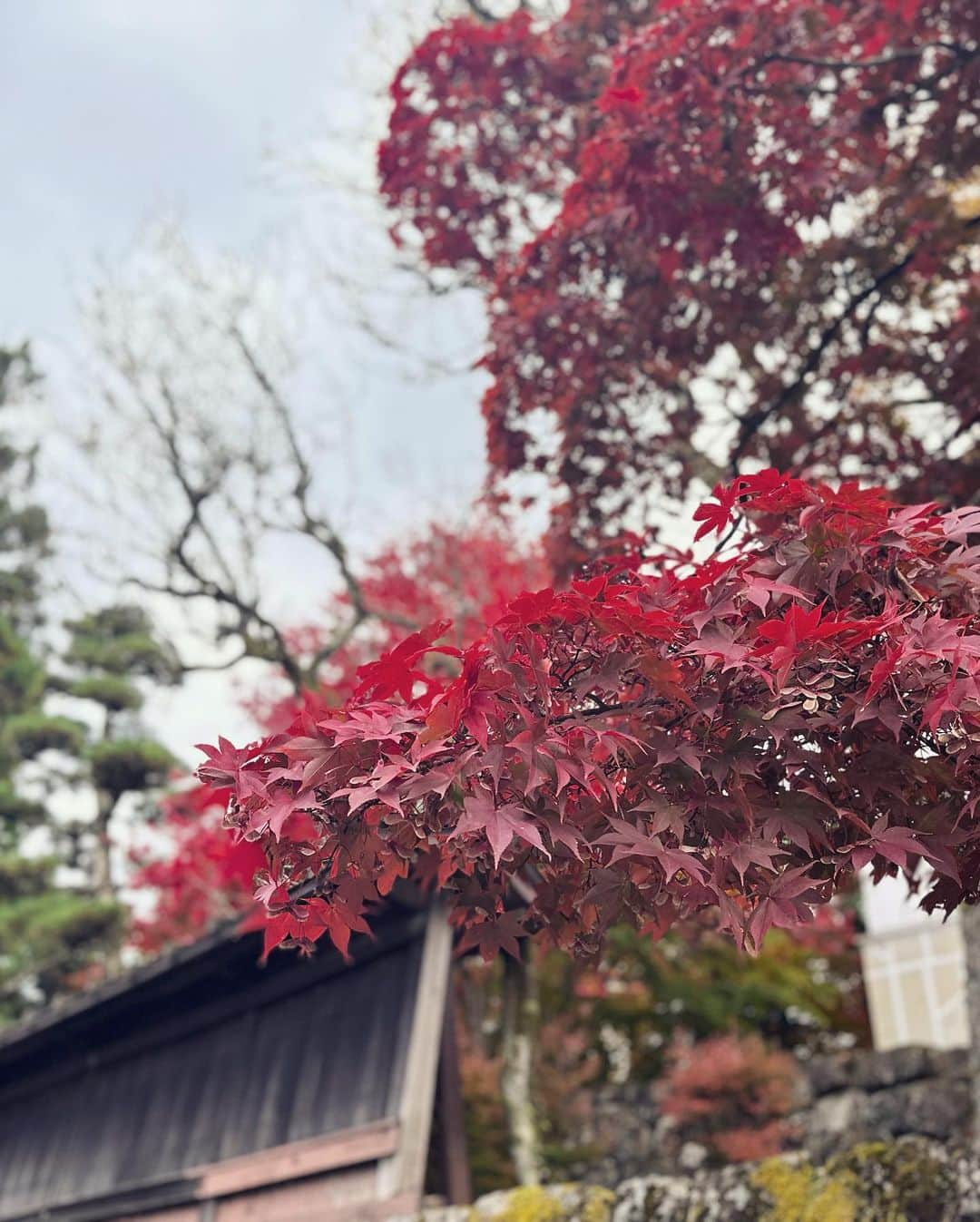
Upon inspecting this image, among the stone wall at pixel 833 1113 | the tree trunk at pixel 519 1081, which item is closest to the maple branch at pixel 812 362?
the stone wall at pixel 833 1113

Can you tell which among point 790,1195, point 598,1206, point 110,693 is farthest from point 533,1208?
point 110,693

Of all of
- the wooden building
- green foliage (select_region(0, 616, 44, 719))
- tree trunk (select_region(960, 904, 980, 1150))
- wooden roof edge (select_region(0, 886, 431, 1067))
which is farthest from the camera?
green foliage (select_region(0, 616, 44, 719))

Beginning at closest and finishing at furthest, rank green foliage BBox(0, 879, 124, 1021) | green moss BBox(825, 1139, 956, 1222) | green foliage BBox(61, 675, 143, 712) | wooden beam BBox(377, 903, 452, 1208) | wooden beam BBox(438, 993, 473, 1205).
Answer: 1. green moss BBox(825, 1139, 956, 1222)
2. wooden beam BBox(377, 903, 452, 1208)
3. wooden beam BBox(438, 993, 473, 1205)
4. green foliage BBox(0, 879, 124, 1021)
5. green foliage BBox(61, 675, 143, 712)

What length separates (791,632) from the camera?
3.10m

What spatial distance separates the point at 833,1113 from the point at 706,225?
1087cm

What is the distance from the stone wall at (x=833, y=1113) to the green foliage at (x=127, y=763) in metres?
10.4

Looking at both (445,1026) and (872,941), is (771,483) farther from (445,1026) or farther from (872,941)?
(872,941)

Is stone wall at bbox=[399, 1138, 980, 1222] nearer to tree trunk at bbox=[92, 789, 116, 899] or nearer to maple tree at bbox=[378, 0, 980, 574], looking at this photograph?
maple tree at bbox=[378, 0, 980, 574]

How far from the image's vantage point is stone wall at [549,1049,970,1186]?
12.5 metres

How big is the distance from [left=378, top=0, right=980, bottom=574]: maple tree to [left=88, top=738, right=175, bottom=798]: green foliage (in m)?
16.8

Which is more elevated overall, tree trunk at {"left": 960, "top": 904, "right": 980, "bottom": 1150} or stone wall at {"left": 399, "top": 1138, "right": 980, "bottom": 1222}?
tree trunk at {"left": 960, "top": 904, "right": 980, "bottom": 1150}

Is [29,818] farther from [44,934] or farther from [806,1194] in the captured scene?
[806,1194]

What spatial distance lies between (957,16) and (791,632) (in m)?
5.53

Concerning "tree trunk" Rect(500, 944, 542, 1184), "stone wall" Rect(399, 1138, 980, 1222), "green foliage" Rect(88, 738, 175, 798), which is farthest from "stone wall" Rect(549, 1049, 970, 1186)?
"green foliage" Rect(88, 738, 175, 798)
